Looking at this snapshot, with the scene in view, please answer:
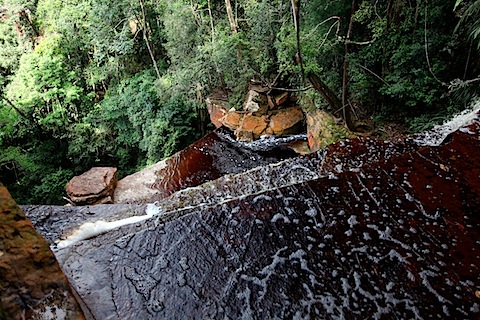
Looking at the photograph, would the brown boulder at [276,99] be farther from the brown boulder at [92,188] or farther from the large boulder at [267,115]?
the brown boulder at [92,188]

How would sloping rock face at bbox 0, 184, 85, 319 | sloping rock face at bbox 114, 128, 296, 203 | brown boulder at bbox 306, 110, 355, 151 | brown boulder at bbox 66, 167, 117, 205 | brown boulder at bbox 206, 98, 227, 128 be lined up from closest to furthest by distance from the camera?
sloping rock face at bbox 0, 184, 85, 319
brown boulder at bbox 306, 110, 355, 151
brown boulder at bbox 66, 167, 117, 205
sloping rock face at bbox 114, 128, 296, 203
brown boulder at bbox 206, 98, 227, 128

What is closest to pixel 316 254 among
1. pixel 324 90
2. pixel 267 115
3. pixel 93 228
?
pixel 93 228

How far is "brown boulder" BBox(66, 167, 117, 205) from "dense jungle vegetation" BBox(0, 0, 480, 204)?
2.53 meters

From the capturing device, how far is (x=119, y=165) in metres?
13.3

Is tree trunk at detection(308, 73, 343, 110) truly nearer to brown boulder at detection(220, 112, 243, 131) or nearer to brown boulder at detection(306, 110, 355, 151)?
A: brown boulder at detection(306, 110, 355, 151)

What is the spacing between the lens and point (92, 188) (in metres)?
8.15

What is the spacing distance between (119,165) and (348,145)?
39.6 ft

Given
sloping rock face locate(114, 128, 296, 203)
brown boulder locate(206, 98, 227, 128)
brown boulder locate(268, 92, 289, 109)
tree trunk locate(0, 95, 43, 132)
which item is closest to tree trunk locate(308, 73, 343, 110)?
sloping rock face locate(114, 128, 296, 203)

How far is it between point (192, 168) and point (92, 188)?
2879mm

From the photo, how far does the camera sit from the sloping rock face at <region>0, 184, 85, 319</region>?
1096 mm

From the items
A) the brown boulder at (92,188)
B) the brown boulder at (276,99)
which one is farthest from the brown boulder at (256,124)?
the brown boulder at (92,188)

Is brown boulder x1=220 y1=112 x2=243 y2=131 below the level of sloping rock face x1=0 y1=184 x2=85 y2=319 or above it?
below

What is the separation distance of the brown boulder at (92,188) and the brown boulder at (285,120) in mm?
5519

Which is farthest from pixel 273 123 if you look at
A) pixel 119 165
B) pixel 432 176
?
pixel 432 176
